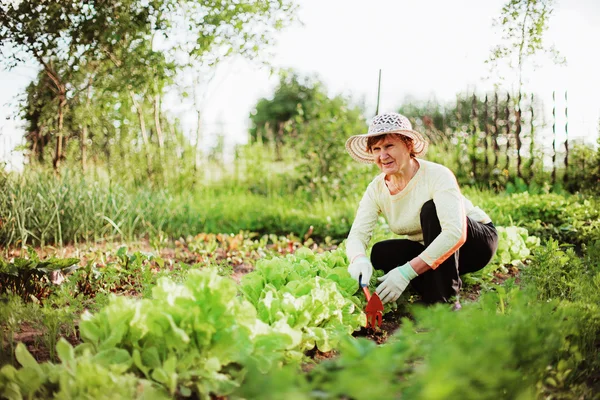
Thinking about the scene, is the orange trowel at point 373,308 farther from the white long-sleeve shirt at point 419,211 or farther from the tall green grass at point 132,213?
the tall green grass at point 132,213

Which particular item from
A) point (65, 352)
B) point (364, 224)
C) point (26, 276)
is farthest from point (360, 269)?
point (26, 276)

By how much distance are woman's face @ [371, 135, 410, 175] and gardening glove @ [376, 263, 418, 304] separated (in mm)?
547

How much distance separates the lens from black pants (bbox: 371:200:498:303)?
9.30ft

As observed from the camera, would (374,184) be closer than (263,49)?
Yes

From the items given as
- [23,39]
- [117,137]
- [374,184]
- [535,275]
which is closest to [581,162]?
[535,275]

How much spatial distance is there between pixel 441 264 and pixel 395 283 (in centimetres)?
33

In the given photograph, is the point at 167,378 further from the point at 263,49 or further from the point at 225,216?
the point at 263,49

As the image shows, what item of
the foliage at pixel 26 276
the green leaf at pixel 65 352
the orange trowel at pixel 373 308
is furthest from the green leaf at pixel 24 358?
the orange trowel at pixel 373 308

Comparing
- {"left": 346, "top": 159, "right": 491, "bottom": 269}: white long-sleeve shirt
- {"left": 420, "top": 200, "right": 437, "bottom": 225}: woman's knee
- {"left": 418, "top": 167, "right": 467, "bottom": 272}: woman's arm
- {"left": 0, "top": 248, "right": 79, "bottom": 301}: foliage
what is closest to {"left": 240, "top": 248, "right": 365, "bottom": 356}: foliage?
{"left": 346, "top": 159, "right": 491, "bottom": 269}: white long-sleeve shirt

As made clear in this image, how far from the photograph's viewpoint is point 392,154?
288 centimetres

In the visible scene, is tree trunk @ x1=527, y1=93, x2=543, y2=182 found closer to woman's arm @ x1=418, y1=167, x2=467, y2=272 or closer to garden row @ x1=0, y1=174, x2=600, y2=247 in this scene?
garden row @ x1=0, y1=174, x2=600, y2=247

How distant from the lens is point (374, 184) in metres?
3.14

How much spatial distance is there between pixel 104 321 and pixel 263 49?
6.14 metres

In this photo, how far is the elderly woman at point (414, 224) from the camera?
272 cm
